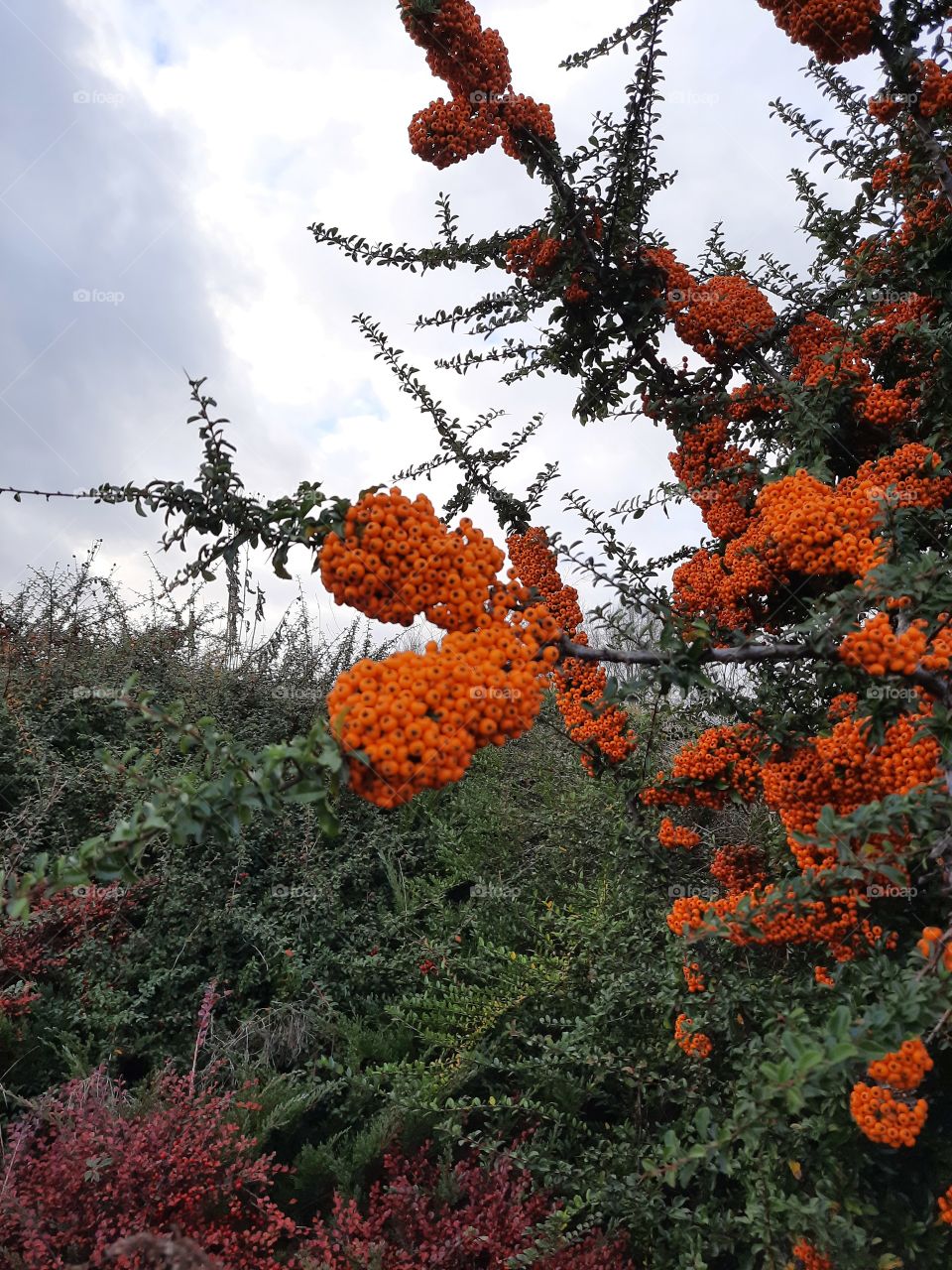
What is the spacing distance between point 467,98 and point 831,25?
1476 mm

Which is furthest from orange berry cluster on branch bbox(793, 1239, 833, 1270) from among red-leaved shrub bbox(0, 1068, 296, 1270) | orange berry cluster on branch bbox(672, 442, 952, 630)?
orange berry cluster on branch bbox(672, 442, 952, 630)

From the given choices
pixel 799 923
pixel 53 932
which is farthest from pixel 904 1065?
pixel 53 932

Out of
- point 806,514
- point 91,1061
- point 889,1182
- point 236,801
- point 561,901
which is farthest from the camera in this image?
point 561,901

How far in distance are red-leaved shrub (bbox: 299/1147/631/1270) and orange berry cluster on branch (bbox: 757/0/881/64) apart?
14.7 feet

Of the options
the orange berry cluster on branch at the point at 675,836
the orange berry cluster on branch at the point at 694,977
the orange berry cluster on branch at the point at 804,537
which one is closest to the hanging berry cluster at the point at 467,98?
the orange berry cluster on branch at the point at 804,537

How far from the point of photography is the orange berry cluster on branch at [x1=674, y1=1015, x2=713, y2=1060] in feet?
8.16

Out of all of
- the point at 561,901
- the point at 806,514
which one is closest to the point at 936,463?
the point at 806,514

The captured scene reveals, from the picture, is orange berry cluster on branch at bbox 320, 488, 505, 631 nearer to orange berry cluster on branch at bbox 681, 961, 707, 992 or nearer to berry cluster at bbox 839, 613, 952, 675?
berry cluster at bbox 839, 613, 952, 675

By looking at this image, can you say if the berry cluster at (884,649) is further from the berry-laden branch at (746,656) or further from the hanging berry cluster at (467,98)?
the hanging berry cluster at (467,98)

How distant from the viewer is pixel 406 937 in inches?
159

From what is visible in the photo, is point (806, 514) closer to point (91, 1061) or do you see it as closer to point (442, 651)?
point (442, 651)

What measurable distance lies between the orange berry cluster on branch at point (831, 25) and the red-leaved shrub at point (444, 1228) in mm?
4481

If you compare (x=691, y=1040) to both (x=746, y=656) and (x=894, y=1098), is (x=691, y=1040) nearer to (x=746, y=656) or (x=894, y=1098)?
(x=894, y=1098)

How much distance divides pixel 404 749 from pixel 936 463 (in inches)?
92.8
